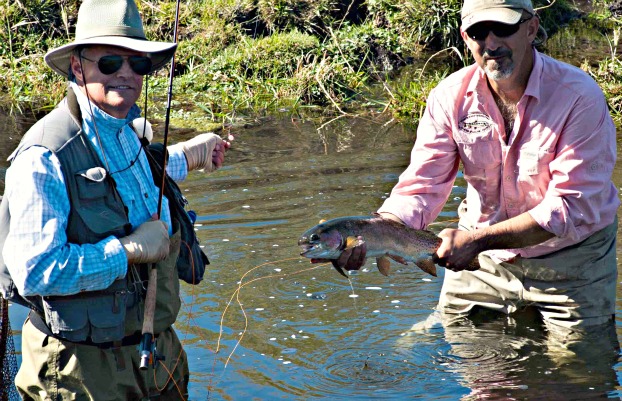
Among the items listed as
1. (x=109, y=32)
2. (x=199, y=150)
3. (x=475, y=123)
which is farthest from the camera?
(x=475, y=123)

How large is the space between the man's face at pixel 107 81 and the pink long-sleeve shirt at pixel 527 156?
1754 mm

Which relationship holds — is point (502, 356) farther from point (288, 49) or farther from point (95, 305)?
point (288, 49)

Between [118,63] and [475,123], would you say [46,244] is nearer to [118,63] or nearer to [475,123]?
[118,63]

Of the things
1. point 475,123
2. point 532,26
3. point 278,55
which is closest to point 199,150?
point 475,123

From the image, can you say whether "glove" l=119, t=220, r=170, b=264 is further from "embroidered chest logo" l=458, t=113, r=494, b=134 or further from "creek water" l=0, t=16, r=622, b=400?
"embroidered chest logo" l=458, t=113, r=494, b=134

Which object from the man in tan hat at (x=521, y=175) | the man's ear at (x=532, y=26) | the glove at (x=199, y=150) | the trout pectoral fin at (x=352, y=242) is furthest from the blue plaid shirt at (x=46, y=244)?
the man's ear at (x=532, y=26)

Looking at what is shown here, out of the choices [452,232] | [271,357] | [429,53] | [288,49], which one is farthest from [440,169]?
[429,53]

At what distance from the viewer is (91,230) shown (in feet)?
11.1

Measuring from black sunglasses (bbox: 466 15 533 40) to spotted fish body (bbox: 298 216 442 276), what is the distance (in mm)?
1001

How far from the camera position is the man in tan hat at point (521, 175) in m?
4.52

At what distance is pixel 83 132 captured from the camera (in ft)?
11.4

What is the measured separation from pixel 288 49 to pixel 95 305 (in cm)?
805

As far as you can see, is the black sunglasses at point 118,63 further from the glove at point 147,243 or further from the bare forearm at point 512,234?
the bare forearm at point 512,234

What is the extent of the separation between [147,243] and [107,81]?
0.63 m
